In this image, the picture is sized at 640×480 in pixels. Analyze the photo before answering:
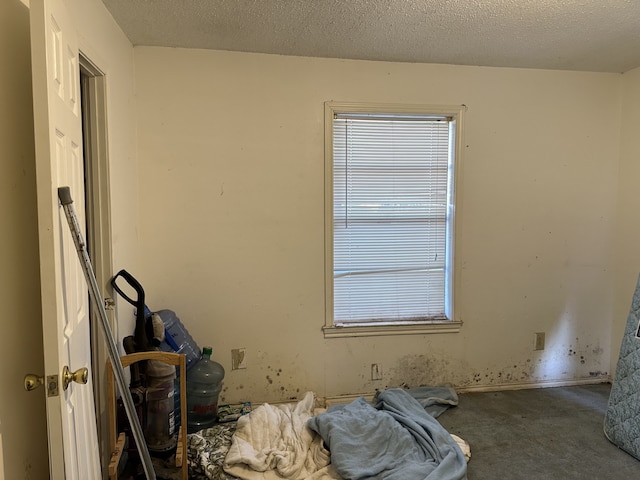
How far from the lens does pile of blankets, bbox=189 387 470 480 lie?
Answer: 6.83 ft

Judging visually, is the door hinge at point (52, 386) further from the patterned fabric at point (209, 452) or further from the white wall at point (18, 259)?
the patterned fabric at point (209, 452)

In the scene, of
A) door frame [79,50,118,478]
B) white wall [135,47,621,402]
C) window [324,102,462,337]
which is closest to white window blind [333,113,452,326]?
window [324,102,462,337]

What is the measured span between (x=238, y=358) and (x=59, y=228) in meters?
1.87

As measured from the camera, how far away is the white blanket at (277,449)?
2094 mm

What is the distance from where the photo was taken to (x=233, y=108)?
2748mm

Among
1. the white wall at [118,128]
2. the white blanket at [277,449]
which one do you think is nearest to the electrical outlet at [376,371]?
the white blanket at [277,449]

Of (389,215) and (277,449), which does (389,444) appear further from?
(389,215)

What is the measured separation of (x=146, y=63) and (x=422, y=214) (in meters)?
2.04

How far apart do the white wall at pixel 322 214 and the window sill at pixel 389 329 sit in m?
0.05

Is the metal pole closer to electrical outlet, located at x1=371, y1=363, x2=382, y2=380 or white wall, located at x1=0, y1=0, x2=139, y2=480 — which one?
white wall, located at x1=0, y1=0, x2=139, y2=480

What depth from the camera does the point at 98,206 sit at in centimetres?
207

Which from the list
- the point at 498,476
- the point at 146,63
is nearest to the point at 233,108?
the point at 146,63

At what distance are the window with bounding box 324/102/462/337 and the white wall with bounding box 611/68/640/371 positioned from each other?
1.27m

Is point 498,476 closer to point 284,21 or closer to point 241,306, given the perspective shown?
point 241,306
